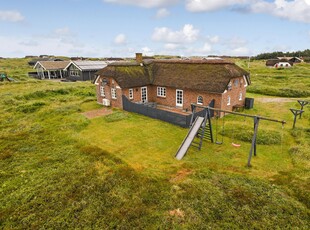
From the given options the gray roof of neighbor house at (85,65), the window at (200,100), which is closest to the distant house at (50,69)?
the gray roof of neighbor house at (85,65)

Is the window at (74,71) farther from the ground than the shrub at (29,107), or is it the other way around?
the window at (74,71)

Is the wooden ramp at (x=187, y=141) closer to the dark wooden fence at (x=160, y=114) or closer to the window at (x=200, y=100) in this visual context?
the dark wooden fence at (x=160, y=114)

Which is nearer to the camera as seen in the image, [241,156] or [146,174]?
[146,174]

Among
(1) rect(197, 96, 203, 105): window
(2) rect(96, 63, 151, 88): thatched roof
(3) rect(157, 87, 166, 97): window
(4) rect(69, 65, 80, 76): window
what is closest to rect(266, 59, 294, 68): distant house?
(3) rect(157, 87, 166, 97): window

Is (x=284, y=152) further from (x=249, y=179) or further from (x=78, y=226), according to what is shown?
(x=78, y=226)

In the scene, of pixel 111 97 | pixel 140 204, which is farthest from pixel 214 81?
pixel 140 204

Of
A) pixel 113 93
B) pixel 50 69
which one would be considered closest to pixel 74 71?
pixel 50 69

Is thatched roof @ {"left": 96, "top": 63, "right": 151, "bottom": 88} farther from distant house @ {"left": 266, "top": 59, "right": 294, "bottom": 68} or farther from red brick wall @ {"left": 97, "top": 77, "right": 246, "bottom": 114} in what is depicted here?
distant house @ {"left": 266, "top": 59, "right": 294, "bottom": 68}
